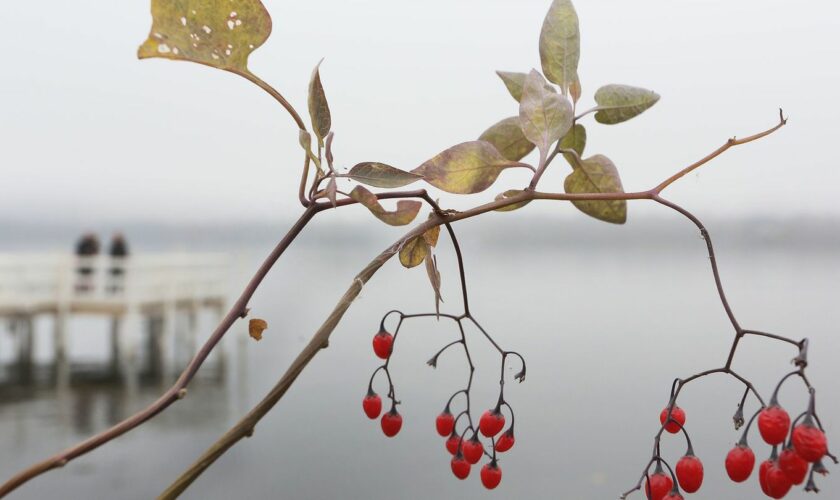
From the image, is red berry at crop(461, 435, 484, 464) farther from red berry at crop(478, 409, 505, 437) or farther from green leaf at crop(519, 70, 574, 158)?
green leaf at crop(519, 70, 574, 158)

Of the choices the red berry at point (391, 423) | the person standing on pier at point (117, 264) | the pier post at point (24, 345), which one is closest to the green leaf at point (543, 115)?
the red berry at point (391, 423)

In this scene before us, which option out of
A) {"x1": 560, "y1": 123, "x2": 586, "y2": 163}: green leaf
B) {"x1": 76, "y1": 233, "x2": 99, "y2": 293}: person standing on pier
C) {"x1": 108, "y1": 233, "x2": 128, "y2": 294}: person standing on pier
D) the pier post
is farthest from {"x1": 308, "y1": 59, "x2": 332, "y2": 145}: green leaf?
the pier post

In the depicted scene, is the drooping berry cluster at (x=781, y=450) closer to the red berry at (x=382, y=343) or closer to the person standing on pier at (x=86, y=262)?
the red berry at (x=382, y=343)

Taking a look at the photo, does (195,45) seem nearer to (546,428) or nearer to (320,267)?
(546,428)

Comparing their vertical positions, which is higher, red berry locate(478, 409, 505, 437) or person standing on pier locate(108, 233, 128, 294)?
person standing on pier locate(108, 233, 128, 294)

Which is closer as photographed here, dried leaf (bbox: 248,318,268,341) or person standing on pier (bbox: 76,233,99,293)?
dried leaf (bbox: 248,318,268,341)
